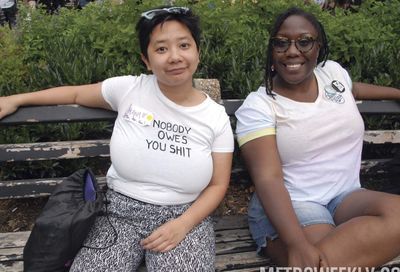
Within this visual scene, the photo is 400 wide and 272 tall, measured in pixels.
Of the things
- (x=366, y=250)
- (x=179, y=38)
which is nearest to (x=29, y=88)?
(x=179, y=38)

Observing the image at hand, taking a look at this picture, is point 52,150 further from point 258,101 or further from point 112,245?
point 258,101

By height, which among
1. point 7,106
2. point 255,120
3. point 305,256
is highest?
point 7,106

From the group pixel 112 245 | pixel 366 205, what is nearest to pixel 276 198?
pixel 366 205

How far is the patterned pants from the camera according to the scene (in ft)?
7.04

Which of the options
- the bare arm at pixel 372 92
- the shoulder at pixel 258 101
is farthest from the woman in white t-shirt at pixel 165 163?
the bare arm at pixel 372 92

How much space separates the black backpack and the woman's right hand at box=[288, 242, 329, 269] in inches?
35.9

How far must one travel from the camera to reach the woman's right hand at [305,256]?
7.04 feet

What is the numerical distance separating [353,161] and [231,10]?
1.92 metres

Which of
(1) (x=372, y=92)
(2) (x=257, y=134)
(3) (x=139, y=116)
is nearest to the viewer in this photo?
(3) (x=139, y=116)

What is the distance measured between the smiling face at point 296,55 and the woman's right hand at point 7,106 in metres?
1.40

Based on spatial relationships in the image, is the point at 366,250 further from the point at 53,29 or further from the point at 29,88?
the point at 53,29

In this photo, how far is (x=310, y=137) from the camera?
2508 mm

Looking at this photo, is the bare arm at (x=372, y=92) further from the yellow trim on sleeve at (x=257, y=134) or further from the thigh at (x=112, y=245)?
the thigh at (x=112, y=245)

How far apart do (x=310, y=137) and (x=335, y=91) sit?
350 millimetres
